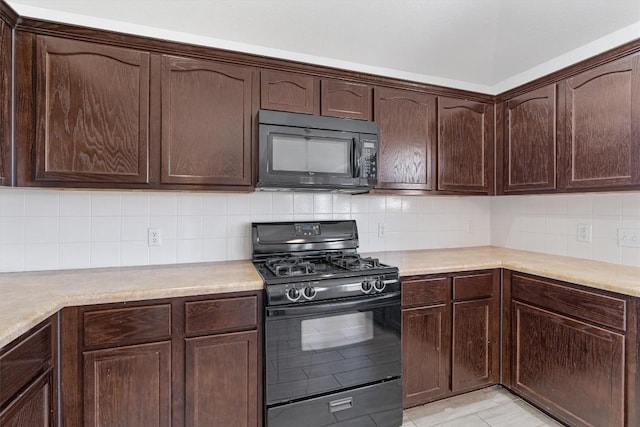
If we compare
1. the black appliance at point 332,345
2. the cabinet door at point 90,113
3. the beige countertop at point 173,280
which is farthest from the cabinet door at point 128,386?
the cabinet door at point 90,113

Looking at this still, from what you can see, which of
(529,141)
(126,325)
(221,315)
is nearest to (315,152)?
(221,315)

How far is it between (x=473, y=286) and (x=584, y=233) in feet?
2.94

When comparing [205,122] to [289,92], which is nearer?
[205,122]

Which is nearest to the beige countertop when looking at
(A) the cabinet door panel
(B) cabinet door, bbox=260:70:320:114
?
(A) the cabinet door panel

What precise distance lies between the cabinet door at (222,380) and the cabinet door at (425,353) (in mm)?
903

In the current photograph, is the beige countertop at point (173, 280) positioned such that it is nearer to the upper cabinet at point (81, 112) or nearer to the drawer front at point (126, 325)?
the drawer front at point (126, 325)

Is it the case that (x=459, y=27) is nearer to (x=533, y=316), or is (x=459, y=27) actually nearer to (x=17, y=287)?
(x=533, y=316)

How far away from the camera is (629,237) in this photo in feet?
6.70

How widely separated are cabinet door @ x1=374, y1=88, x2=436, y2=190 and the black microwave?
7.1 inches

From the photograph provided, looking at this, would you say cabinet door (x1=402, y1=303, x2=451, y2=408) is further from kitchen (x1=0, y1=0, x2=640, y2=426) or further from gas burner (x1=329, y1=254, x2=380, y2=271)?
kitchen (x1=0, y1=0, x2=640, y2=426)

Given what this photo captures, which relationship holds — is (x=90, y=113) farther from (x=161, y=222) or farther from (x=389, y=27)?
(x=389, y=27)

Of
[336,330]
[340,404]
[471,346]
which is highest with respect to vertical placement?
[336,330]

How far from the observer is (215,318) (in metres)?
1.59

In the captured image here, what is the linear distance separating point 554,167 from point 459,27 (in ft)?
3.60
